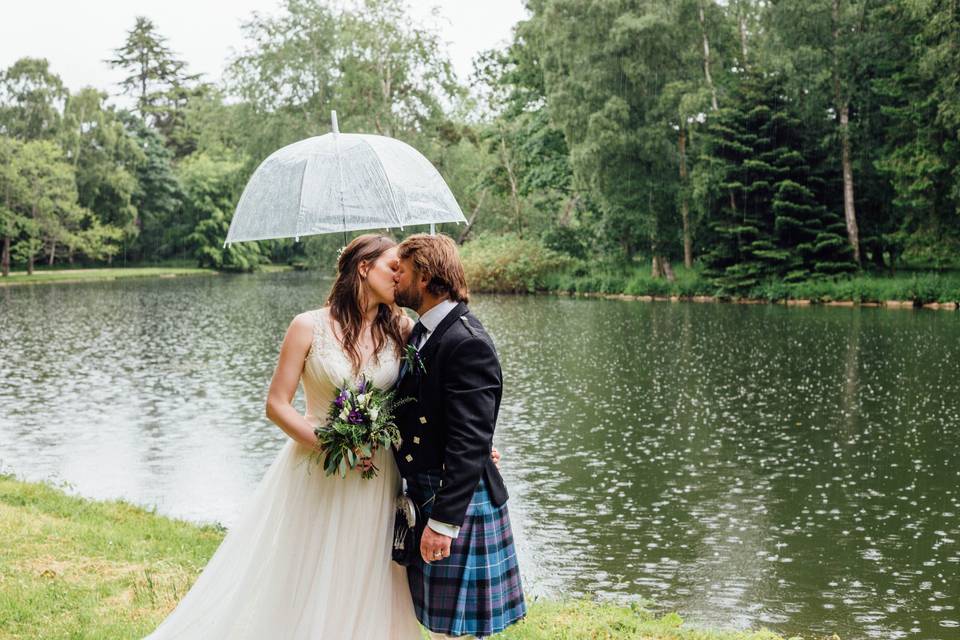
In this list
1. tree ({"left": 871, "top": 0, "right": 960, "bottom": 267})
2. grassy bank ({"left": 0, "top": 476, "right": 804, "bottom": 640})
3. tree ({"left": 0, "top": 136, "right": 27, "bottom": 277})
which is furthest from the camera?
tree ({"left": 0, "top": 136, "right": 27, "bottom": 277})

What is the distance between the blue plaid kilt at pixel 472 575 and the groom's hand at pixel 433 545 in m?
0.08

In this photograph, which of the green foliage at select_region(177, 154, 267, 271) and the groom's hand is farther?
the green foliage at select_region(177, 154, 267, 271)

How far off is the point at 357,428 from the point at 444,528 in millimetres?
479

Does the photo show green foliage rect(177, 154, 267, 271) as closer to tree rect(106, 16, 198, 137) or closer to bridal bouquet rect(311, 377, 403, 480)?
tree rect(106, 16, 198, 137)

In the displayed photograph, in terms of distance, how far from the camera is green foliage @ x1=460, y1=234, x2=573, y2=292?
135 ft

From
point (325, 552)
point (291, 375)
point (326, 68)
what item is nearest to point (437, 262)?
point (291, 375)

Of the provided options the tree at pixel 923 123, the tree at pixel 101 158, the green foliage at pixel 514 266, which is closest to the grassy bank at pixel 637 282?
the green foliage at pixel 514 266

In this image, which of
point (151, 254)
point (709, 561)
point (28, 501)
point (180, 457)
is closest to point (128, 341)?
point (180, 457)

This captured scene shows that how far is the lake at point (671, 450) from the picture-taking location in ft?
23.4

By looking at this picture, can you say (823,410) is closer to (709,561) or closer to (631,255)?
(709,561)

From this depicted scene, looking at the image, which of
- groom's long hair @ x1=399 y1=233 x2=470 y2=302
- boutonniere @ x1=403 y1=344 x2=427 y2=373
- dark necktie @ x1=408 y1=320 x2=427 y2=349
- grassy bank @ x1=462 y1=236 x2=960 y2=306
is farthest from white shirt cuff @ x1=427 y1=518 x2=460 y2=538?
grassy bank @ x1=462 y1=236 x2=960 y2=306

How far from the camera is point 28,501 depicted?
7.58 m

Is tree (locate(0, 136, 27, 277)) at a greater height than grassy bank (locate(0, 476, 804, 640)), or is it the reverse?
tree (locate(0, 136, 27, 277))

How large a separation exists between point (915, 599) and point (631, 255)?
1376 inches
